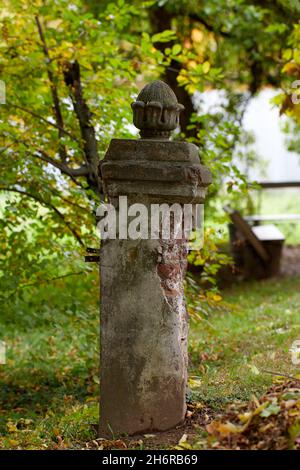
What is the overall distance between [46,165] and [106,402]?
2.89 metres

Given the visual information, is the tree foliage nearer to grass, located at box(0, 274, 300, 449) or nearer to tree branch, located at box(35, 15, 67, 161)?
tree branch, located at box(35, 15, 67, 161)

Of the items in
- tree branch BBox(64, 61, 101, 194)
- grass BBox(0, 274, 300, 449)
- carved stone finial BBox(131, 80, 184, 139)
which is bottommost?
grass BBox(0, 274, 300, 449)

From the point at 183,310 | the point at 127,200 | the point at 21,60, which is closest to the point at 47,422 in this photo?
the point at 183,310

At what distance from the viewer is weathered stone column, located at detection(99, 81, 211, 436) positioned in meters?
4.01

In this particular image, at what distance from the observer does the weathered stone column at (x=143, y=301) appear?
4012 mm

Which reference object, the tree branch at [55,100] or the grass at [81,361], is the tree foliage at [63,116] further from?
the grass at [81,361]

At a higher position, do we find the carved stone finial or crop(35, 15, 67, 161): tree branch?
crop(35, 15, 67, 161): tree branch

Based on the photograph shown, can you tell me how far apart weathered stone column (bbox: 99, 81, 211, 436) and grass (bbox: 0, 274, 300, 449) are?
0.40 m

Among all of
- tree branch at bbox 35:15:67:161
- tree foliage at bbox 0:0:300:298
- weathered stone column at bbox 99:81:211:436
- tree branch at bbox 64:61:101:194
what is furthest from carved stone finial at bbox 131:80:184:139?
tree branch at bbox 35:15:67:161

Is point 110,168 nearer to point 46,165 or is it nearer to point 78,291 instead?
point 46,165

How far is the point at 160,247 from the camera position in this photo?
405 centimetres

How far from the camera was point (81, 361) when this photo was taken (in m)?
7.95

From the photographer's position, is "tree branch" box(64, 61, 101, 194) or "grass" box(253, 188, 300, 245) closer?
"tree branch" box(64, 61, 101, 194)

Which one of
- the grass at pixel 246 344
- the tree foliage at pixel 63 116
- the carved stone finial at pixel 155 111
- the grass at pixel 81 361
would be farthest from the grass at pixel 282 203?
the carved stone finial at pixel 155 111
